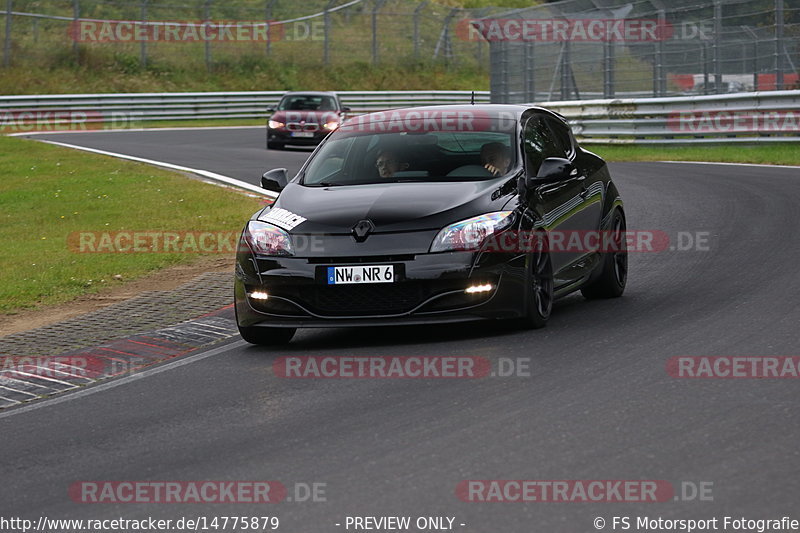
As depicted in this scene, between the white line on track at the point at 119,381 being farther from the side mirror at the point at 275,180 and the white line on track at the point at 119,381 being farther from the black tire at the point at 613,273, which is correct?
the black tire at the point at 613,273

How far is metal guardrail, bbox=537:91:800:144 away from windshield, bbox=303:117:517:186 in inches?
588

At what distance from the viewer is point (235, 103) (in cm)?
4669

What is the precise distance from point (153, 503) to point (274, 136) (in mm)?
26378

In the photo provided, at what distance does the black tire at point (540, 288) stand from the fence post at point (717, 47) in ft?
58.5

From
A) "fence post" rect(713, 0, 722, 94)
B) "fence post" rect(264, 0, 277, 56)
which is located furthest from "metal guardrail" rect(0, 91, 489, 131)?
"fence post" rect(713, 0, 722, 94)

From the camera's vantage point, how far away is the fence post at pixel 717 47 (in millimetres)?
25953

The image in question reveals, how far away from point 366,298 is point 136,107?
37131 mm

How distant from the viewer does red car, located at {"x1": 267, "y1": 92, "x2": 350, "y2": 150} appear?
3153cm

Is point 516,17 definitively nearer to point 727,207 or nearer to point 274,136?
point 274,136

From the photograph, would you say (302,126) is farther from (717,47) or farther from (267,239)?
(267,239)

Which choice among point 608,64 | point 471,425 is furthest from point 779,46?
point 471,425

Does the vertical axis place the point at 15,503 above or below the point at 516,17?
below

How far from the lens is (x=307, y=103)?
33.3 meters

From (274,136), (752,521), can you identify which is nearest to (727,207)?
(752,521)
